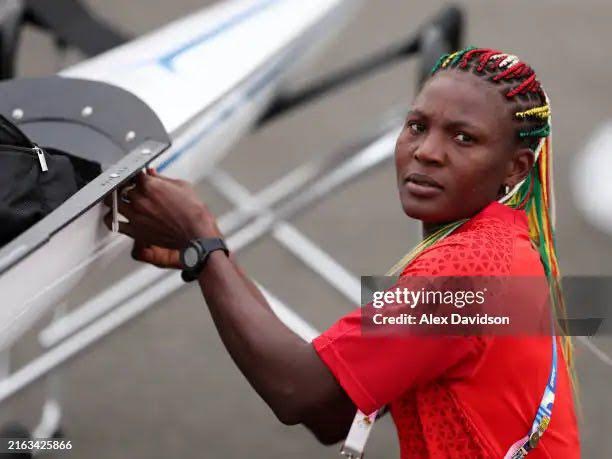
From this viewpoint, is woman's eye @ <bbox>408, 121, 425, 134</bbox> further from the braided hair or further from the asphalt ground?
the asphalt ground

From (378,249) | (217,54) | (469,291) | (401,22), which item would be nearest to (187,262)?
(469,291)

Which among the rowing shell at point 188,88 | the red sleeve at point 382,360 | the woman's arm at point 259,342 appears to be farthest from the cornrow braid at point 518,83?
the rowing shell at point 188,88

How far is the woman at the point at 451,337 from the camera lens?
4.25 feet

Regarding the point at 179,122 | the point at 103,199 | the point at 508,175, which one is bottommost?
the point at 508,175

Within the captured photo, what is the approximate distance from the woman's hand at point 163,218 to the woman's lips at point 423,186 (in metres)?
→ 0.29

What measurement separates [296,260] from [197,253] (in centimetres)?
240

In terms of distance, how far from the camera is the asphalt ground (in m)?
2.93

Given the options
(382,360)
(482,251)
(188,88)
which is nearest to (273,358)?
(382,360)

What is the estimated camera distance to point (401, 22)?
6.33 metres

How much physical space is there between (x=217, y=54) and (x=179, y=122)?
1.52 feet

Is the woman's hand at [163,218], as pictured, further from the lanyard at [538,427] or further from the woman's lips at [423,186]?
the lanyard at [538,427]

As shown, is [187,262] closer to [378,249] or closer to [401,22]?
[378,249]

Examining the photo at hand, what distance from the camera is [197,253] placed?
1.43 metres

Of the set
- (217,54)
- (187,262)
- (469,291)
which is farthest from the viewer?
(217,54)
